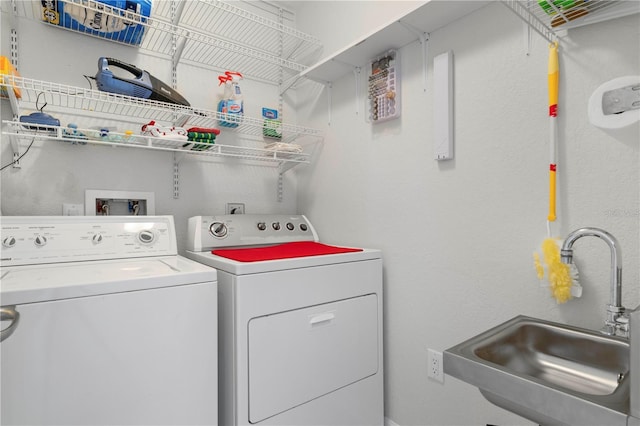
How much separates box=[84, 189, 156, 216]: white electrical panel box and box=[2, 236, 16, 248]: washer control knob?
0.40 metres

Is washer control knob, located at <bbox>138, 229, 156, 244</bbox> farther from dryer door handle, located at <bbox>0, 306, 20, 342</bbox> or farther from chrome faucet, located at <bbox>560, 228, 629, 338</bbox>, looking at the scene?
chrome faucet, located at <bbox>560, 228, 629, 338</bbox>

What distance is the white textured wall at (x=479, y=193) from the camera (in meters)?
1.08

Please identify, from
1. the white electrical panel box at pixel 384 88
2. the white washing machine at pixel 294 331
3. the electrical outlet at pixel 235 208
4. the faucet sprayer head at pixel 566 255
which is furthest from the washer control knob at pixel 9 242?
the faucet sprayer head at pixel 566 255

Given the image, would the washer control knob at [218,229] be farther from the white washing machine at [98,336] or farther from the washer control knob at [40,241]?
the washer control knob at [40,241]

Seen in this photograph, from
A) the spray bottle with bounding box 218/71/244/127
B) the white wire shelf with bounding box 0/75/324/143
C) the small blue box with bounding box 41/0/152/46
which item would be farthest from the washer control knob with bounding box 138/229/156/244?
the small blue box with bounding box 41/0/152/46

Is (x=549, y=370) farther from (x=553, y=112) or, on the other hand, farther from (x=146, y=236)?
(x=146, y=236)

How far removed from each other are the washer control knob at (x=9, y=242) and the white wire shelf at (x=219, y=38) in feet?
3.30

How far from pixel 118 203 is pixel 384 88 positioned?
152 cm

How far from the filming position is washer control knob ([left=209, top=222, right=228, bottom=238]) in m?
1.76

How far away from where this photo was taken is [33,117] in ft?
4.46

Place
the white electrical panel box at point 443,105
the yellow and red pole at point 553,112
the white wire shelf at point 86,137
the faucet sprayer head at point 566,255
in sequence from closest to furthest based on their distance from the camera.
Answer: the faucet sprayer head at point 566,255 < the yellow and red pole at point 553,112 < the white wire shelf at point 86,137 < the white electrical panel box at point 443,105

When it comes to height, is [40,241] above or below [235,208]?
below

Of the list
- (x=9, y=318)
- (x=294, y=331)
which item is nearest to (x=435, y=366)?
(x=294, y=331)

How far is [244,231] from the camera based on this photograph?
1877 mm
